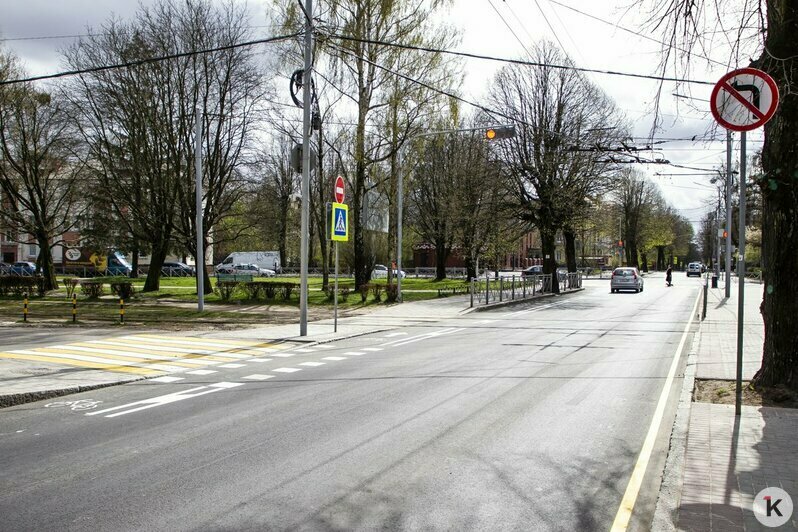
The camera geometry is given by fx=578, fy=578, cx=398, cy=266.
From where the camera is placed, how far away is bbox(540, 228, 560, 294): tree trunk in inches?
1313

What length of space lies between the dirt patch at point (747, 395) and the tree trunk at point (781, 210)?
0.18m

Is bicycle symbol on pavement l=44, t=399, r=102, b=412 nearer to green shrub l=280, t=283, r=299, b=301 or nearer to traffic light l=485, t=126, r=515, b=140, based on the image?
traffic light l=485, t=126, r=515, b=140

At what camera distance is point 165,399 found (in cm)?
760

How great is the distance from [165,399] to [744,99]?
299 inches

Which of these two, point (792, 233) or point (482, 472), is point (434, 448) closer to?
point (482, 472)

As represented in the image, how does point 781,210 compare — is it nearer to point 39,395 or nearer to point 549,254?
point 39,395

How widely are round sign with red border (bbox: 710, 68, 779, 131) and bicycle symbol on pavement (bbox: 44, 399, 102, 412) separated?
7.96 metres

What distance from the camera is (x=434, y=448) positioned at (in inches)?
216

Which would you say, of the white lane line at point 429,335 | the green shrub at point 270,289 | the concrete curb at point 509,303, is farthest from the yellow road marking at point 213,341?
the green shrub at point 270,289

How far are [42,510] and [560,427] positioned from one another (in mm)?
4790

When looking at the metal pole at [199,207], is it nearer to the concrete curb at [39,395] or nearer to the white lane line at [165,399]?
the concrete curb at [39,395]

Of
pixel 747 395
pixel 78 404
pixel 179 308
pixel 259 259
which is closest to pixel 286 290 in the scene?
pixel 179 308

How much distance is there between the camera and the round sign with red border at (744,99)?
5688mm

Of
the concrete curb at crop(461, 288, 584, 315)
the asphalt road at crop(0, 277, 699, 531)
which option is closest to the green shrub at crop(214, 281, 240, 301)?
the concrete curb at crop(461, 288, 584, 315)
